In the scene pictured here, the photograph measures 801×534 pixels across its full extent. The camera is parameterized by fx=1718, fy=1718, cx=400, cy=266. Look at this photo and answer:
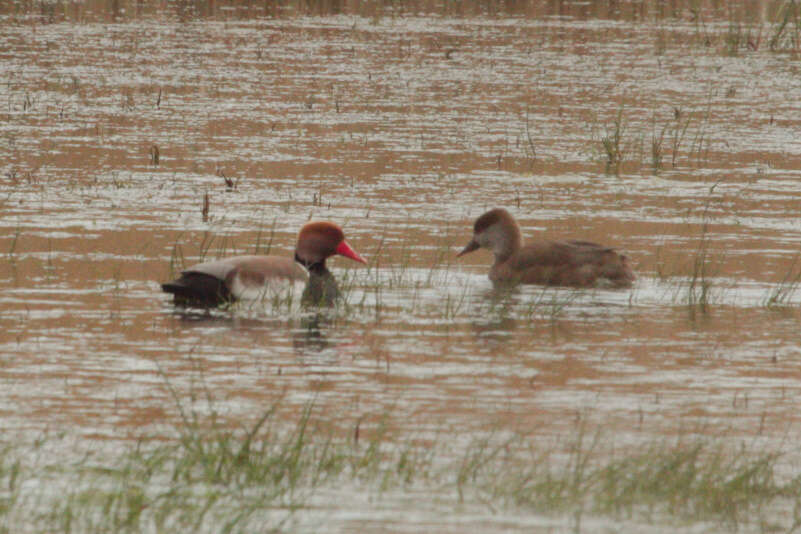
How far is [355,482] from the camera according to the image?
21.1 ft

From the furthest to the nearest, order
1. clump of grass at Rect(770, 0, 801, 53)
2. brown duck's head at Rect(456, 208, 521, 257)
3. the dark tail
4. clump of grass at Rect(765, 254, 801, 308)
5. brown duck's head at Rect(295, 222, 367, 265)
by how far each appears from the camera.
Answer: clump of grass at Rect(770, 0, 801, 53), brown duck's head at Rect(456, 208, 521, 257), brown duck's head at Rect(295, 222, 367, 265), clump of grass at Rect(765, 254, 801, 308), the dark tail

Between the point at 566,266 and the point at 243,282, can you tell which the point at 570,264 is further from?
the point at 243,282

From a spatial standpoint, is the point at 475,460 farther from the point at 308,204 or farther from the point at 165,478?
the point at 308,204

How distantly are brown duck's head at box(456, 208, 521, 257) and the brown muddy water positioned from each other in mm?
248

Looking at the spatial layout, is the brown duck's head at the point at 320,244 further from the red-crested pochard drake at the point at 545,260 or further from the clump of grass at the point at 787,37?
the clump of grass at the point at 787,37

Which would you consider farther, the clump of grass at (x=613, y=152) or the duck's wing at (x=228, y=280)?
the clump of grass at (x=613, y=152)

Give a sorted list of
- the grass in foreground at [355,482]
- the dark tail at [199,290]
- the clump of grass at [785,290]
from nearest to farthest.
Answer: the grass in foreground at [355,482]
the dark tail at [199,290]
the clump of grass at [785,290]

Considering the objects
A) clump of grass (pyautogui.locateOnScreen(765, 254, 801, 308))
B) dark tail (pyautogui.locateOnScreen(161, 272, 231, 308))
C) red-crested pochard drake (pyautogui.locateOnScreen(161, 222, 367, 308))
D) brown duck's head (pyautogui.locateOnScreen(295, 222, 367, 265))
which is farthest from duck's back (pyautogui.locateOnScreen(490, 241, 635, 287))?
dark tail (pyautogui.locateOnScreen(161, 272, 231, 308))

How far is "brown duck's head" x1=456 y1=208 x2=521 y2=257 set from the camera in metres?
11.7

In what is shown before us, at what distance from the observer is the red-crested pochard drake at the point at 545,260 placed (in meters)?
10.9

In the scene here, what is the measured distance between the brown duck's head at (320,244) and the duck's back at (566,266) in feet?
3.48

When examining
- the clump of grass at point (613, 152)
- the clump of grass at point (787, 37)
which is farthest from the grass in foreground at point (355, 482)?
the clump of grass at point (787, 37)

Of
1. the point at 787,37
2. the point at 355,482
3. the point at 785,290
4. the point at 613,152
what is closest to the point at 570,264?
the point at 785,290

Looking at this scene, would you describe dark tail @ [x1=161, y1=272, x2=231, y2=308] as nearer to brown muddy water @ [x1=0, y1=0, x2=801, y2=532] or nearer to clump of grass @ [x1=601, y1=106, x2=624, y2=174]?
brown muddy water @ [x1=0, y1=0, x2=801, y2=532]
